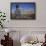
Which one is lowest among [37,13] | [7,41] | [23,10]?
[7,41]

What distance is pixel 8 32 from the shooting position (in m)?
5.93

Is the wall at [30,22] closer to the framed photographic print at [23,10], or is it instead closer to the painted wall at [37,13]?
the painted wall at [37,13]

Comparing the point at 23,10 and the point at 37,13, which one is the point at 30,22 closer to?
the point at 37,13

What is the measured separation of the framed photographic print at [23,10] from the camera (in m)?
6.16

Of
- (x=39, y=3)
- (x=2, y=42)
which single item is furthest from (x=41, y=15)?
(x=2, y=42)

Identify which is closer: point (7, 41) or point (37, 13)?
point (7, 41)

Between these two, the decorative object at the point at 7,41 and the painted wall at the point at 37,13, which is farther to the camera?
the painted wall at the point at 37,13

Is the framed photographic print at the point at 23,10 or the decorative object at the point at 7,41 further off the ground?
the framed photographic print at the point at 23,10

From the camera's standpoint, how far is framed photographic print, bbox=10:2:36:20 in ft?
20.2

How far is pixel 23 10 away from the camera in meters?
6.22

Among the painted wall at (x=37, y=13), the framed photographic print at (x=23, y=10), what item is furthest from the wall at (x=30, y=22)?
the framed photographic print at (x=23, y=10)

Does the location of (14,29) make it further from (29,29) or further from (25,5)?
(25,5)

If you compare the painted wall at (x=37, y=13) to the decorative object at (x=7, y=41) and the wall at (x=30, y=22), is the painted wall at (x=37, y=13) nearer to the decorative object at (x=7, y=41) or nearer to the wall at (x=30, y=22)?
the wall at (x=30, y=22)

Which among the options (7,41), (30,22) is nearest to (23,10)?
(30,22)
